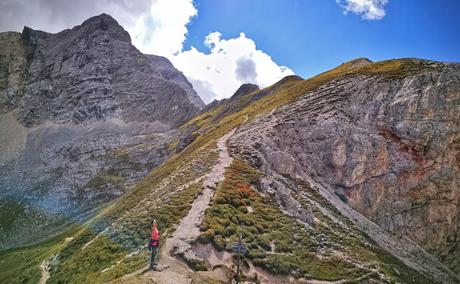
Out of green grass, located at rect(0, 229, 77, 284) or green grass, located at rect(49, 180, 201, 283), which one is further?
green grass, located at rect(0, 229, 77, 284)

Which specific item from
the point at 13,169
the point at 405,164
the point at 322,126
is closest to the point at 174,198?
the point at 322,126

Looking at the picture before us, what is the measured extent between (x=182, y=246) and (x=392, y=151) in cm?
4978

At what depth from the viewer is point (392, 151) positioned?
65.4 m

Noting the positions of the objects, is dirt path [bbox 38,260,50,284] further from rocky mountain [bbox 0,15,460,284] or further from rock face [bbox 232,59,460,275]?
rock face [bbox 232,59,460,275]

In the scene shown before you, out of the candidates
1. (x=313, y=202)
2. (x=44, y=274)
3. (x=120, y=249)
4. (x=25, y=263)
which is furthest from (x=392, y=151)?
(x=25, y=263)

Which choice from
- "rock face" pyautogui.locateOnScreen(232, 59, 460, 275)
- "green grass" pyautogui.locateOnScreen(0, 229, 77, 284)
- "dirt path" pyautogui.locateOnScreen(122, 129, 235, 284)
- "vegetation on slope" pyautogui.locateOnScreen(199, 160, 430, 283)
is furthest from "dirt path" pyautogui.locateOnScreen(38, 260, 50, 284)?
"rock face" pyautogui.locateOnScreen(232, 59, 460, 275)

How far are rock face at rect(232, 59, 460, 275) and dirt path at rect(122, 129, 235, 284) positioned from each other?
1735 cm

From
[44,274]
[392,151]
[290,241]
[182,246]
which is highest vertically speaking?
[392,151]

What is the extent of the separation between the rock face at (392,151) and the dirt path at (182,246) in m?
17.3

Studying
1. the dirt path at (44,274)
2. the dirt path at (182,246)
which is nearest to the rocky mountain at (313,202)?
the dirt path at (182,246)

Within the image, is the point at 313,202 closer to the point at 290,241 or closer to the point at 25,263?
the point at 290,241

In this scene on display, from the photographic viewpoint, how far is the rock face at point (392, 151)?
60.1 meters

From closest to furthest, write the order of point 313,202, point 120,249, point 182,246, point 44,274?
point 182,246
point 120,249
point 44,274
point 313,202

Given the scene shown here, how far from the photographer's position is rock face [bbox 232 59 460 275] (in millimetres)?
60125
